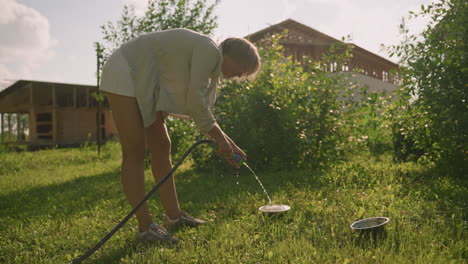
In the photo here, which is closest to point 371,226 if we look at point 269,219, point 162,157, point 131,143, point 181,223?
point 269,219

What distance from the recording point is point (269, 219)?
10.2 feet

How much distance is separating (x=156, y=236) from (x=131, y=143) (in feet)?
2.32

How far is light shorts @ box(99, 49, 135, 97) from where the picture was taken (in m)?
2.58

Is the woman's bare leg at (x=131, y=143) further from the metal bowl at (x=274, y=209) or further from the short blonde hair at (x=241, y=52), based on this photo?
the metal bowl at (x=274, y=209)

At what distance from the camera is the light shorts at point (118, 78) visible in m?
2.58

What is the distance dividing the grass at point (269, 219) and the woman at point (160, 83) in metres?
0.49

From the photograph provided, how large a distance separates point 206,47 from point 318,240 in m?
1.57

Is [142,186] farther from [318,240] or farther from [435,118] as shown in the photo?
[435,118]

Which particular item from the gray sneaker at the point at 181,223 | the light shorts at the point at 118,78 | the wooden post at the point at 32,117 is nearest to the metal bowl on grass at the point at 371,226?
the gray sneaker at the point at 181,223

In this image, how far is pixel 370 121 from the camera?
25.0 ft

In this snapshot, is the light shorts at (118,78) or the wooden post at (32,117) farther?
the wooden post at (32,117)

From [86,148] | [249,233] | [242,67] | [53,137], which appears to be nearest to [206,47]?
[242,67]

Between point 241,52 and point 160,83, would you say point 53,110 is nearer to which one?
point 160,83

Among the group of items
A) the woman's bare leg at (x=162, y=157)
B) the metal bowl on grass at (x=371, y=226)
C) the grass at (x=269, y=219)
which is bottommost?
the grass at (x=269, y=219)
